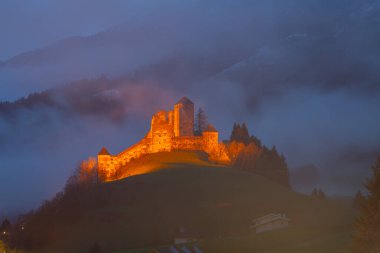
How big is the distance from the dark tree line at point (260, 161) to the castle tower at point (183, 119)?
9037mm

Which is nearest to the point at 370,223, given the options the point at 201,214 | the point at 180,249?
the point at 180,249

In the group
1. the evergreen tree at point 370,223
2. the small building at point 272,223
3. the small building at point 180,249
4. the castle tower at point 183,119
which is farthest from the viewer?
the castle tower at point 183,119

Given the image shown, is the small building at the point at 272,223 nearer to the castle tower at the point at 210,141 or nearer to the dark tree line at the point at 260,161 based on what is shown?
the dark tree line at the point at 260,161

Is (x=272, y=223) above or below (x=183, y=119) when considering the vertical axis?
below

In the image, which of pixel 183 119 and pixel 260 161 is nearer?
pixel 260 161

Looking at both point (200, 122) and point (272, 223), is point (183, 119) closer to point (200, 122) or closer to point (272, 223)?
point (200, 122)

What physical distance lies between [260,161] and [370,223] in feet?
271

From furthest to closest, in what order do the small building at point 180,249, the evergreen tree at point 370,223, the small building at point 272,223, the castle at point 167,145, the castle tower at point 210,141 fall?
the castle tower at point 210,141 → the castle at point 167,145 → the small building at point 272,223 → the small building at point 180,249 → the evergreen tree at point 370,223

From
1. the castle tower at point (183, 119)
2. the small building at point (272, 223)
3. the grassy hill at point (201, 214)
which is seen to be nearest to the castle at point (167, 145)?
the castle tower at point (183, 119)

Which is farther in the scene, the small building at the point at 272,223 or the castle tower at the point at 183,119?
the castle tower at the point at 183,119

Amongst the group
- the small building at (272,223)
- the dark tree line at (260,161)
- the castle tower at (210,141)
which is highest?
the castle tower at (210,141)

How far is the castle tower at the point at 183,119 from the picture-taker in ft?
436

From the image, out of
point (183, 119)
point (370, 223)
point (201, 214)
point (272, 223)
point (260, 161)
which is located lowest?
point (370, 223)

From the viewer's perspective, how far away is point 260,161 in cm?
→ 12350
